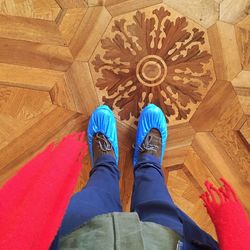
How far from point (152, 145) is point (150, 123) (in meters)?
0.07

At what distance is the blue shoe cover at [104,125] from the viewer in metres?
1.02

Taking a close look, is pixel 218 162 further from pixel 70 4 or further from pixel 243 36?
pixel 70 4

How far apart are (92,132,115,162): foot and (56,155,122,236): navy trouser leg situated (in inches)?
0.9

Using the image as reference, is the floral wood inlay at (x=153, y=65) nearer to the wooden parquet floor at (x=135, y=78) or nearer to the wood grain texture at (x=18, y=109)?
the wooden parquet floor at (x=135, y=78)

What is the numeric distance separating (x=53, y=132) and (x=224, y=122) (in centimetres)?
54

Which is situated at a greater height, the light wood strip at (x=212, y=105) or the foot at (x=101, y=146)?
the light wood strip at (x=212, y=105)

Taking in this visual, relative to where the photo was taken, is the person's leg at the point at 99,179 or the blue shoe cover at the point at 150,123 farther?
the blue shoe cover at the point at 150,123

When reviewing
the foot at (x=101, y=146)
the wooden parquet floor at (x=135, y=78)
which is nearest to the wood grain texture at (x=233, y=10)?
the wooden parquet floor at (x=135, y=78)

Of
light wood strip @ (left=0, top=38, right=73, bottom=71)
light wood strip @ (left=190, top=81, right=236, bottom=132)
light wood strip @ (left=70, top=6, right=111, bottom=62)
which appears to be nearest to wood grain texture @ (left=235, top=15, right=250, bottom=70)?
light wood strip @ (left=190, top=81, right=236, bottom=132)

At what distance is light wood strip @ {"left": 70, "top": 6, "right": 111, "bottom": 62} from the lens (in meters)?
1.05

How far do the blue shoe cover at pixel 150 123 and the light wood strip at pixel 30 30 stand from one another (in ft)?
1.09

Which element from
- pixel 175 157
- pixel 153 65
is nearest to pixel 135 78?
pixel 153 65

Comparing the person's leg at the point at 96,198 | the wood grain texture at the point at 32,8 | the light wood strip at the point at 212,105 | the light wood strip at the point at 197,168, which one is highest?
the wood grain texture at the point at 32,8

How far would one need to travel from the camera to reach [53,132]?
1.05m
